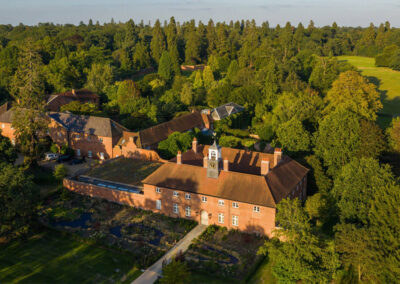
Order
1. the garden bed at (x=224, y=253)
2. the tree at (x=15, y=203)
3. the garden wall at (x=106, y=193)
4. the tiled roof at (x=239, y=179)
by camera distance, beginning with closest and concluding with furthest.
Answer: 1. the garden bed at (x=224, y=253)
2. the tree at (x=15, y=203)
3. the tiled roof at (x=239, y=179)
4. the garden wall at (x=106, y=193)

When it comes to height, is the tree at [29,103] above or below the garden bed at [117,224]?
above

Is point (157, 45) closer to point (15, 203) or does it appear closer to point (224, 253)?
point (15, 203)

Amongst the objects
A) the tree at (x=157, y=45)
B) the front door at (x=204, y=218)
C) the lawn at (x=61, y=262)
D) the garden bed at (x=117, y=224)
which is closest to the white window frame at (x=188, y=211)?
the garden bed at (x=117, y=224)

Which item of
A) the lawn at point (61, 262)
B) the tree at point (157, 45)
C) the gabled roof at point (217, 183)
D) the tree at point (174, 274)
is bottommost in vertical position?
the lawn at point (61, 262)

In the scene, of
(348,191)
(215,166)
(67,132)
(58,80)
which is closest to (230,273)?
(215,166)

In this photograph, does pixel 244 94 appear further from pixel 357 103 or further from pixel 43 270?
pixel 43 270

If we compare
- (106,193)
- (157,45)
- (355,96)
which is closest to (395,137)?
(355,96)

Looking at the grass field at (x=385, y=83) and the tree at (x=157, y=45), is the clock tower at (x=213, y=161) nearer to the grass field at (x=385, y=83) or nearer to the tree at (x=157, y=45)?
the grass field at (x=385, y=83)
